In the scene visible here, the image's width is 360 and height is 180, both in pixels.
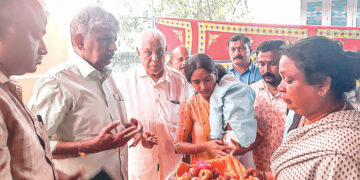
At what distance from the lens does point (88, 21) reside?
122cm

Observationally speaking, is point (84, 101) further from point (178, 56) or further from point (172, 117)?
point (178, 56)

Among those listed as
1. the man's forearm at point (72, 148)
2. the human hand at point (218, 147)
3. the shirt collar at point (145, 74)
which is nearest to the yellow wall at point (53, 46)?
the man's forearm at point (72, 148)

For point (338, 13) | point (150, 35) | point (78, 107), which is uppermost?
point (338, 13)

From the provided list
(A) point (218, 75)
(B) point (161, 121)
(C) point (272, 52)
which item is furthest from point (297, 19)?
(B) point (161, 121)

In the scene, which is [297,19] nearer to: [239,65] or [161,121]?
[239,65]

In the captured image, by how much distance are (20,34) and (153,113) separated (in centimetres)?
101

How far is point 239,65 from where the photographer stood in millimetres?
1767

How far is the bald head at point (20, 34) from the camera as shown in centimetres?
77

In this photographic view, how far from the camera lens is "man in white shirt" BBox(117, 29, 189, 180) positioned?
5.56 ft

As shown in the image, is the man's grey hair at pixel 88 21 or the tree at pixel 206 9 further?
the tree at pixel 206 9

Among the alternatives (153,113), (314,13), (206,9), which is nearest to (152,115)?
(153,113)

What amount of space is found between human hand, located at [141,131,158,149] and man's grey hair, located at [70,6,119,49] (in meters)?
0.69

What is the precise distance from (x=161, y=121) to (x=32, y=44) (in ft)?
3.30

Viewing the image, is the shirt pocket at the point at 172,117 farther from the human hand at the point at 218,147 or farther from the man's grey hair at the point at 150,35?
the man's grey hair at the point at 150,35
